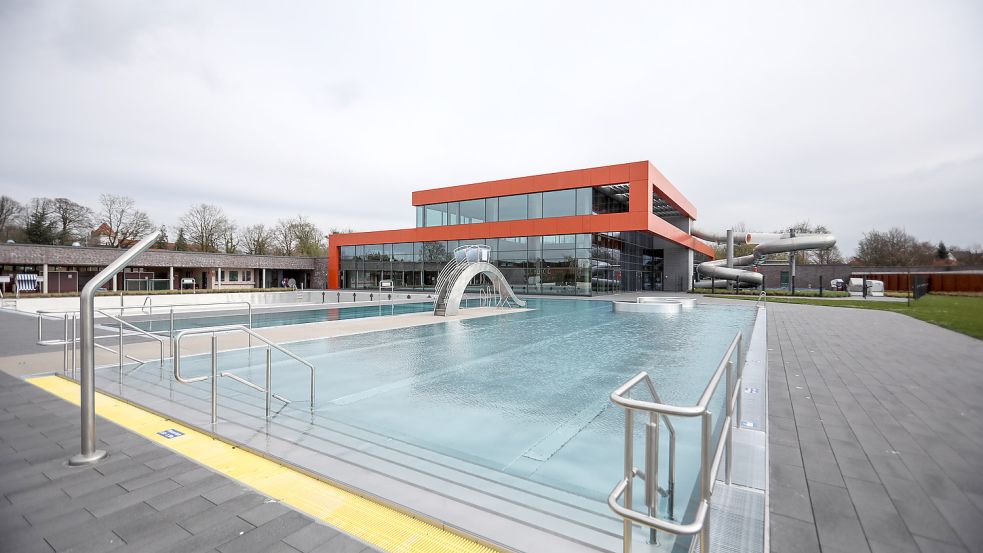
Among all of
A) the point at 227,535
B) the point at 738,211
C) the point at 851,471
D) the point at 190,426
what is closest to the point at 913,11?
the point at 851,471

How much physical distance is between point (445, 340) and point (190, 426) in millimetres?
7185

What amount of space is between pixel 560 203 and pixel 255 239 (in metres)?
45.8

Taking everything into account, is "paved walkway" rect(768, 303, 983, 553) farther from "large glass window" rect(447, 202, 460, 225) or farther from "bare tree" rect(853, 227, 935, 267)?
"bare tree" rect(853, 227, 935, 267)

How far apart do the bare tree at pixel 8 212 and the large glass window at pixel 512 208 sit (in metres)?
49.0

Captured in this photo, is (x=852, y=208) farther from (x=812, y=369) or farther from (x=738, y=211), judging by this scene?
(x=812, y=369)

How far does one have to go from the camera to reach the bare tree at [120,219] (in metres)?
45.9

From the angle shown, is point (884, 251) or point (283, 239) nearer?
point (884, 251)

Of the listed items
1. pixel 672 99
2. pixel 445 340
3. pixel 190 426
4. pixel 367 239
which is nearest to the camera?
pixel 190 426

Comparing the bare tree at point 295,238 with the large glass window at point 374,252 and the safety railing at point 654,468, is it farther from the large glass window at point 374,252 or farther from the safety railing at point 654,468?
the safety railing at point 654,468

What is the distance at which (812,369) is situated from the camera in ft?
23.7


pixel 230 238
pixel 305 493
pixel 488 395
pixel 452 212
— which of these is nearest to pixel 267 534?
pixel 305 493

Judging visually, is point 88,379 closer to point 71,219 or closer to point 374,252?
point 374,252

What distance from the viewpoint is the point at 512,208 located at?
3356 centimetres

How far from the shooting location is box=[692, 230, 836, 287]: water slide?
3400 centimetres
